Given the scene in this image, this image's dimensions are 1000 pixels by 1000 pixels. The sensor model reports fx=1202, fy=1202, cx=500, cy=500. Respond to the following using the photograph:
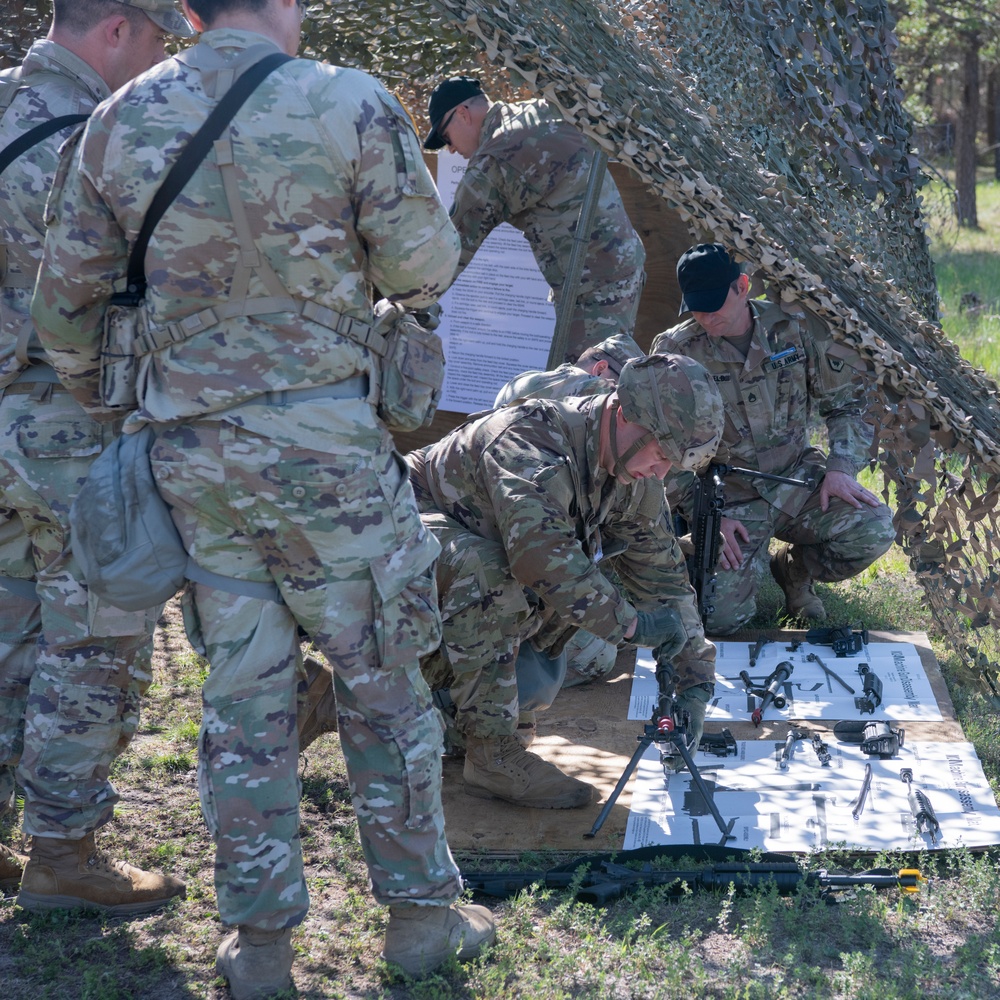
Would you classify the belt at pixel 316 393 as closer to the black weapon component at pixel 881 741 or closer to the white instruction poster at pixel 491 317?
the black weapon component at pixel 881 741

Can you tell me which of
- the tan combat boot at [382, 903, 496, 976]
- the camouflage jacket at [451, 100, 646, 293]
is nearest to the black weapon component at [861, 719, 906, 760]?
the tan combat boot at [382, 903, 496, 976]

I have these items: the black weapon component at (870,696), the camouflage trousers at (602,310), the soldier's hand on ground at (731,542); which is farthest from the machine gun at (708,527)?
the camouflage trousers at (602,310)

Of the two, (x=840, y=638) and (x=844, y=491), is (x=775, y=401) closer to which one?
(x=844, y=491)

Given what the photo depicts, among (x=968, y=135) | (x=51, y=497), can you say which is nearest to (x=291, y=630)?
(x=51, y=497)

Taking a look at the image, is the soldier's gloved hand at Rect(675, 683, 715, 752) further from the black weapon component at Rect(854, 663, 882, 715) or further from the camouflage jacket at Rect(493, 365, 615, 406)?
the camouflage jacket at Rect(493, 365, 615, 406)

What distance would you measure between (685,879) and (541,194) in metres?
3.39

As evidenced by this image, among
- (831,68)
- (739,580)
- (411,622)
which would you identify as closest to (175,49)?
(831,68)

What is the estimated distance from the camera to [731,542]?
5.12m

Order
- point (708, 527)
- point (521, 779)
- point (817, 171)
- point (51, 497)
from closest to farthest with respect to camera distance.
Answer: point (51, 497), point (521, 779), point (817, 171), point (708, 527)

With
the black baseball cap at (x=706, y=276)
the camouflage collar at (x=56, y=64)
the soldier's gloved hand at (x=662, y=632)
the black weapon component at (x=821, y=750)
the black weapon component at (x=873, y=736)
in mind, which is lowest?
the black weapon component at (x=821, y=750)

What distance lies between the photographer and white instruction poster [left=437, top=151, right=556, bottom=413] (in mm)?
6379

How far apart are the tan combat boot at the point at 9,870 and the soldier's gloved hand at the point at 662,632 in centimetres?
181

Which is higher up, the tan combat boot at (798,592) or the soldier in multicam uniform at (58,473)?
the soldier in multicam uniform at (58,473)

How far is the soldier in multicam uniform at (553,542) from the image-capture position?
3297 mm
